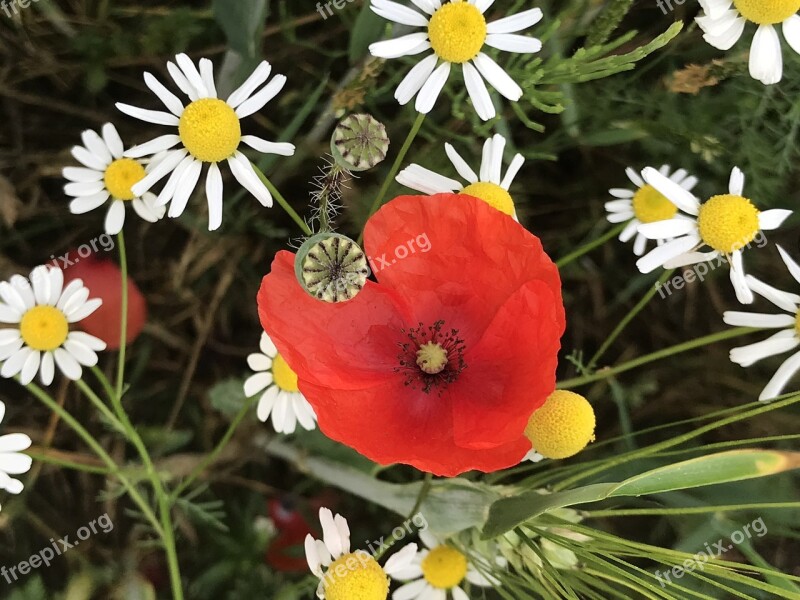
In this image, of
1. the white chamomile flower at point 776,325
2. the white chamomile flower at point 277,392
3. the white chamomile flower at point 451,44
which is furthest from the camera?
the white chamomile flower at point 277,392

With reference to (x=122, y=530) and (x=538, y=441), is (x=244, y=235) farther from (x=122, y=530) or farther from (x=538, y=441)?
(x=538, y=441)

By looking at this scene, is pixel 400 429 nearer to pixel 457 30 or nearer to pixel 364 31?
pixel 457 30

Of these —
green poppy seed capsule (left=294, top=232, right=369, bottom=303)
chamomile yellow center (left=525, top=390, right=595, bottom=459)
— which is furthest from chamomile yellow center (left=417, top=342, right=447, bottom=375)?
green poppy seed capsule (left=294, top=232, right=369, bottom=303)

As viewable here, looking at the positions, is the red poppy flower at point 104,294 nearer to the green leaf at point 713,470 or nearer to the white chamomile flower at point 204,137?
the white chamomile flower at point 204,137

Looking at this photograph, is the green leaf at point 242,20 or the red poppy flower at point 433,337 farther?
the green leaf at point 242,20

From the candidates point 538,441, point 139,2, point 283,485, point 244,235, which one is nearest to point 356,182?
point 244,235

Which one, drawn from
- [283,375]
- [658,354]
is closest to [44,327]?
[283,375]
